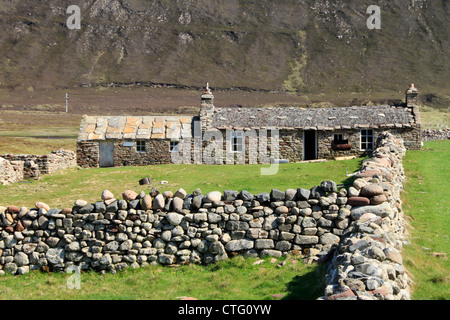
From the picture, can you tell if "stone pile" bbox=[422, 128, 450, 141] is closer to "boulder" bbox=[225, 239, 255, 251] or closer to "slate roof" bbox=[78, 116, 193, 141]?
"slate roof" bbox=[78, 116, 193, 141]

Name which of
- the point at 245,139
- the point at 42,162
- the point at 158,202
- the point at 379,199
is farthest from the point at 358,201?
→ the point at 245,139

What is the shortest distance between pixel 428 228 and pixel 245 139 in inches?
849

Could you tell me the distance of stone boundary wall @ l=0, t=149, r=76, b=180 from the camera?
2694 centimetres

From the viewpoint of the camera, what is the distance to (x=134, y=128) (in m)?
35.1

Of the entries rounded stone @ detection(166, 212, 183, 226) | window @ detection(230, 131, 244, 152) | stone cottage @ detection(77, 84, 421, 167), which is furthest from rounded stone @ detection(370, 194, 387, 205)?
window @ detection(230, 131, 244, 152)

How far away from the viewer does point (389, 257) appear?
25.2 ft

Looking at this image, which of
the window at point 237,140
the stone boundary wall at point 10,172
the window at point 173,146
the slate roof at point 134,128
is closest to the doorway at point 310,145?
the window at point 237,140

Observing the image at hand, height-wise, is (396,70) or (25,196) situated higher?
(396,70)

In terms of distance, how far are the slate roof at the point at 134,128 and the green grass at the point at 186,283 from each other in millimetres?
22957

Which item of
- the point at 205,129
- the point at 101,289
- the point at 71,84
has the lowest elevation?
the point at 101,289

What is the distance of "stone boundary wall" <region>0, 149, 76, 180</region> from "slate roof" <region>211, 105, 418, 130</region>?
9.85 metres
